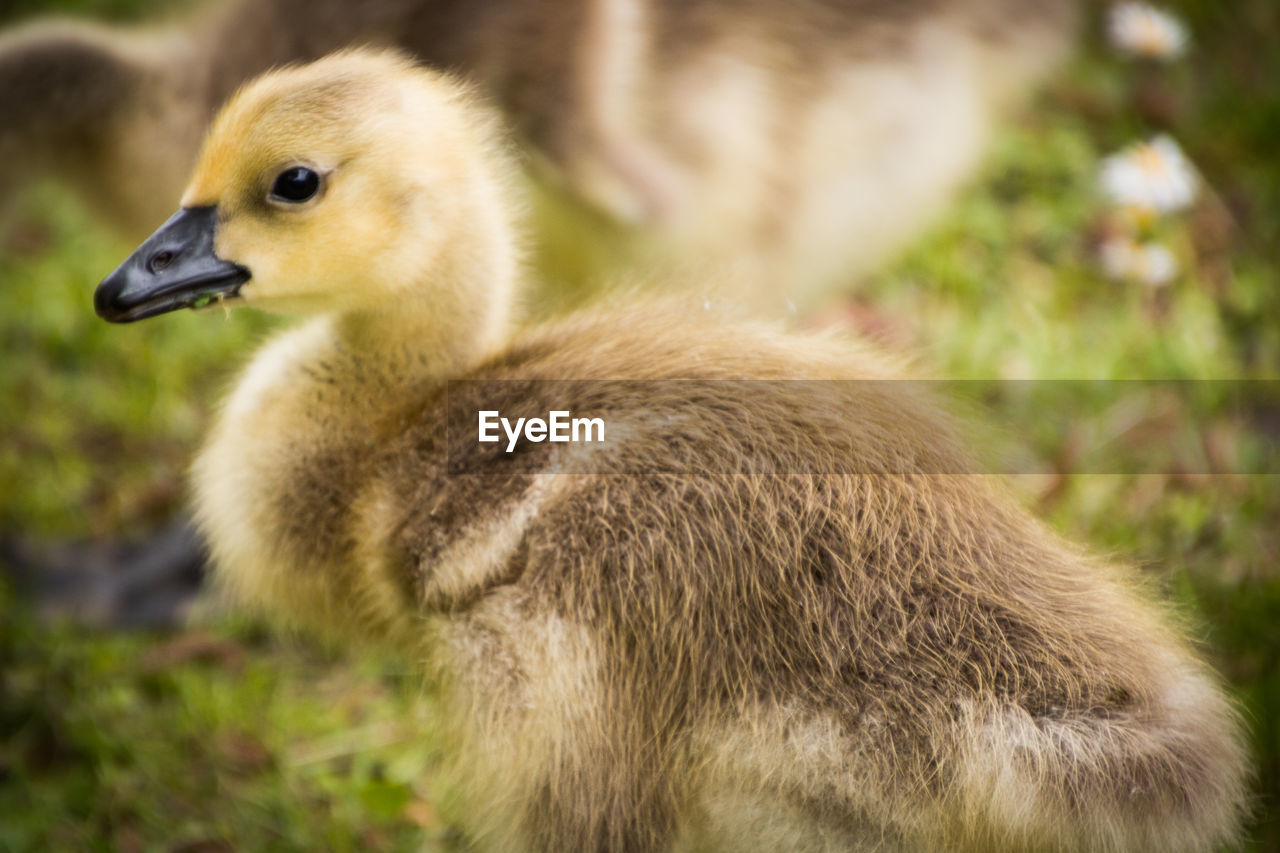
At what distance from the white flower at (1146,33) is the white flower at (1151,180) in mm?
217

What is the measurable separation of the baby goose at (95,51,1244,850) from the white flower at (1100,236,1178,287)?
1055 millimetres

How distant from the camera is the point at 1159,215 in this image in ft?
6.86

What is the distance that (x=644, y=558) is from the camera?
95 cm

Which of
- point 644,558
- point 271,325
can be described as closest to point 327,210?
point 644,558

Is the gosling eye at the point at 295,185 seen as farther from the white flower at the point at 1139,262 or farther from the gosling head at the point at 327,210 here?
the white flower at the point at 1139,262

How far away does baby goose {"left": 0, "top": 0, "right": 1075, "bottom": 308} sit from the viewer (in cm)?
154

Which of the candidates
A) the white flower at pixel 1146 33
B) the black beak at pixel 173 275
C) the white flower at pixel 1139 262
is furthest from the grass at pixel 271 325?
the black beak at pixel 173 275

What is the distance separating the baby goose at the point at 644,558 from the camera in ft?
2.94

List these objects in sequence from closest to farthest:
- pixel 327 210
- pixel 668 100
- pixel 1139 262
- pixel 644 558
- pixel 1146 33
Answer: pixel 644 558 < pixel 327 210 < pixel 668 100 < pixel 1139 262 < pixel 1146 33

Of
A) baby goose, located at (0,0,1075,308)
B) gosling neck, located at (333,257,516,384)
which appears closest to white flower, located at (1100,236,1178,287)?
baby goose, located at (0,0,1075,308)

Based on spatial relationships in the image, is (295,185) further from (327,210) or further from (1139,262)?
(1139,262)

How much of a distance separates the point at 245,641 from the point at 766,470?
0.85m

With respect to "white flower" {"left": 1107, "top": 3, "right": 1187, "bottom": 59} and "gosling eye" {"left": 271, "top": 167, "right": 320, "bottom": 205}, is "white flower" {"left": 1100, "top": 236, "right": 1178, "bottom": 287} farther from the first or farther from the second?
"gosling eye" {"left": 271, "top": 167, "right": 320, "bottom": 205}

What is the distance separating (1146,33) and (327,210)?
1.70 meters
